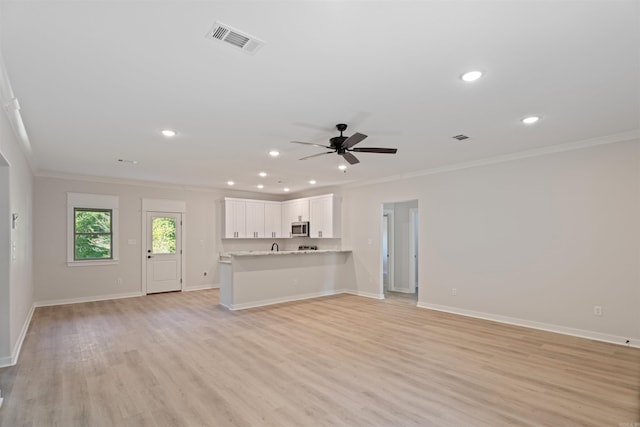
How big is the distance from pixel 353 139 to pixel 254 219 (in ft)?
20.6

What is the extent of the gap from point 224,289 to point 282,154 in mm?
3128

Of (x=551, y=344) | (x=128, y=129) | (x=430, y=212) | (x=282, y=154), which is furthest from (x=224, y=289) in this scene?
(x=551, y=344)

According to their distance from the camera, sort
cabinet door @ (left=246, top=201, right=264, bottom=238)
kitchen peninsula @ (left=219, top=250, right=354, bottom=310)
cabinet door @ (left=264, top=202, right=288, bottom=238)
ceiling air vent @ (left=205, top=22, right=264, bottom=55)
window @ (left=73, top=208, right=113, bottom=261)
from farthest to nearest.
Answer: cabinet door @ (left=264, top=202, right=288, bottom=238)
cabinet door @ (left=246, top=201, right=264, bottom=238)
window @ (left=73, top=208, right=113, bottom=261)
kitchen peninsula @ (left=219, top=250, right=354, bottom=310)
ceiling air vent @ (left=205, top=22, right=264, bottom=55)

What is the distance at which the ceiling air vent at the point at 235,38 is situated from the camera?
2045 millimetres

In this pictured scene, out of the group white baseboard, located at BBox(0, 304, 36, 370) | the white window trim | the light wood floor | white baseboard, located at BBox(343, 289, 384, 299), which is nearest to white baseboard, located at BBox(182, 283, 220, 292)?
the white window trim

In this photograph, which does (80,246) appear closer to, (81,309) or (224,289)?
(81,309)

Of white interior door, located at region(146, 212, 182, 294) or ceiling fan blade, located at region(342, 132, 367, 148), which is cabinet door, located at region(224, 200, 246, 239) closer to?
white interior door, located at region(146, 212, 182, 294)

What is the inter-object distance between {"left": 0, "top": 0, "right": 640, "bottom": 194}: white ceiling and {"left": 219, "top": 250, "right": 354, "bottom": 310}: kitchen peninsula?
2.67 meters

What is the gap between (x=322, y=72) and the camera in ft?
8.55

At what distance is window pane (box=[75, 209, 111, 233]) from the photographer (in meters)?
7.13

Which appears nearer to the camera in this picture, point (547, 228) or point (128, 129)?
point (128, 129)

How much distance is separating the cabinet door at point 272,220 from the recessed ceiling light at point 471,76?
754 cm

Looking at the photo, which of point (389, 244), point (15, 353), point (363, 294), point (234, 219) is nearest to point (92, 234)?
point (234, 219)

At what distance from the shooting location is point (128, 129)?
400 centimetres
